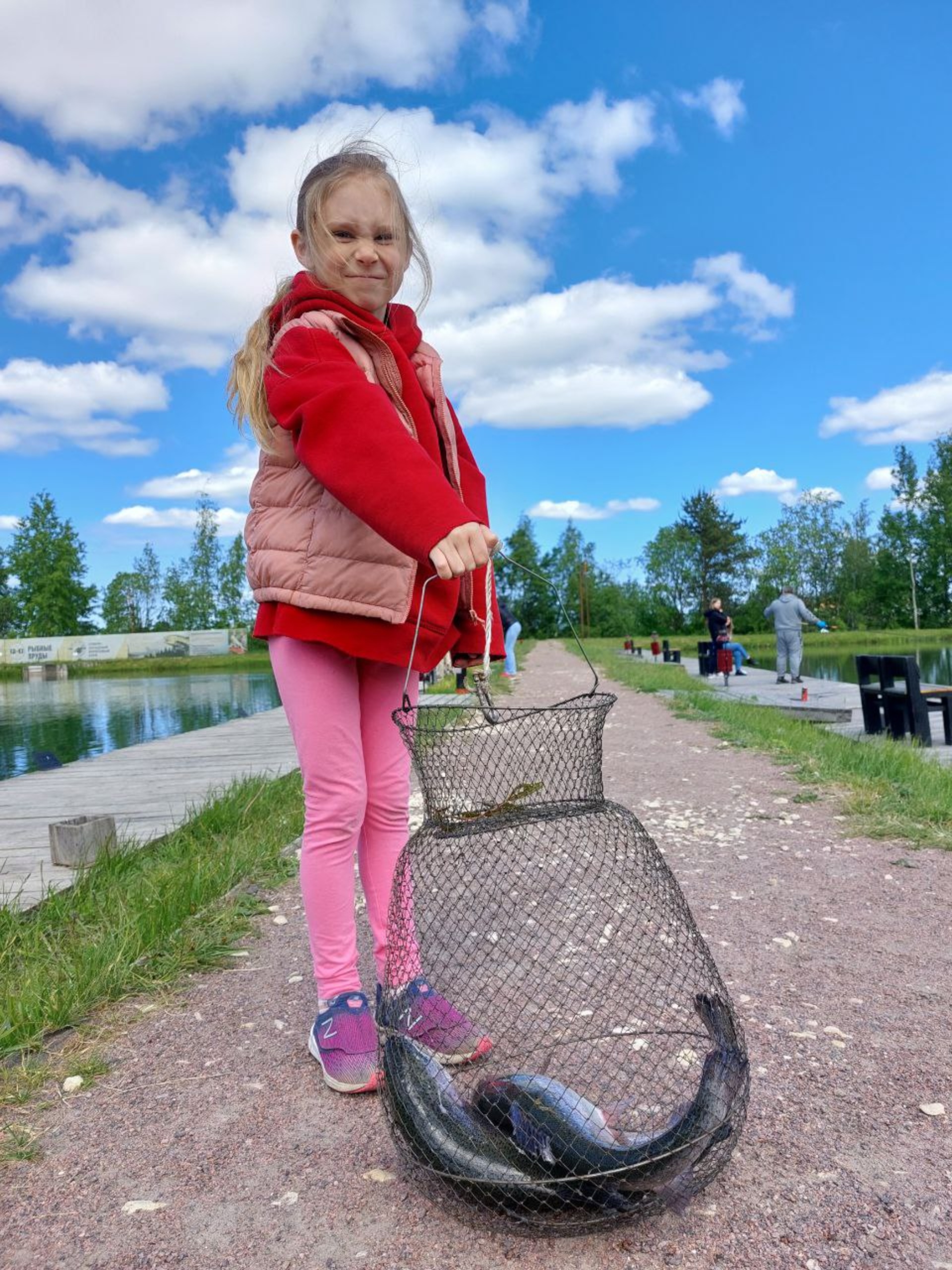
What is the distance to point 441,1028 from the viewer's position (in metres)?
2.26

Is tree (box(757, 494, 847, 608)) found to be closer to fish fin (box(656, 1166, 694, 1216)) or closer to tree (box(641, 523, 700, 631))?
tree (box(641, 523, 700, 631))

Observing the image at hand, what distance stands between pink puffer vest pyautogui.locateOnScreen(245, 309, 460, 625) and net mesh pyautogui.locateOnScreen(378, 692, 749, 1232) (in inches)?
11.9

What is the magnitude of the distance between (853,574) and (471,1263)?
260 ft

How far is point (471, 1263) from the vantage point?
1.59 meters

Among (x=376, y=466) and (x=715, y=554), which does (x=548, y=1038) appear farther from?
(x=715, y=554)

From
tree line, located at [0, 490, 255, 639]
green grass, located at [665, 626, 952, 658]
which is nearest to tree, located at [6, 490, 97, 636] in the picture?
tree line, located at [0, 490, 255, 639]

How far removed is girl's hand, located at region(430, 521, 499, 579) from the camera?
5.87 feet

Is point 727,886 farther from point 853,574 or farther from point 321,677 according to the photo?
point 853,574

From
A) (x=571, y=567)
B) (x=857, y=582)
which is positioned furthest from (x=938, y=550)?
(x=571, y=567)

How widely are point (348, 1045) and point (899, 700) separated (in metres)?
8.27

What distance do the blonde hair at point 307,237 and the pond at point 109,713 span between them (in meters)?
7.07

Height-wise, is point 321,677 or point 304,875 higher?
point 321,677

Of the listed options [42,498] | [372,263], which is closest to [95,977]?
[372,263]

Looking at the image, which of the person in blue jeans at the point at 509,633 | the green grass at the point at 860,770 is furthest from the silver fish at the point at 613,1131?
the person in blue jeans at the point at 509,633
